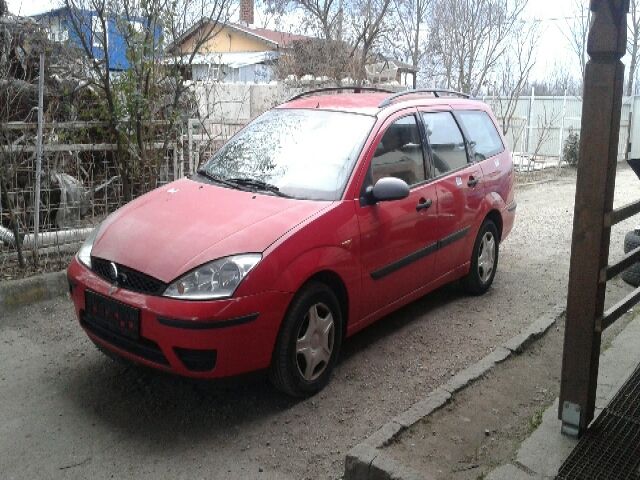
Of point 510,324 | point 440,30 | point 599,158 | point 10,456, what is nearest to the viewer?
point 599,158

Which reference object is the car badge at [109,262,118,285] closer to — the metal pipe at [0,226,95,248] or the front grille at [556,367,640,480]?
the front grille at [556,367,640,480]

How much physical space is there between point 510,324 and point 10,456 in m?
3.79

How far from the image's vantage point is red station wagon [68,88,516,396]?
3.41 m

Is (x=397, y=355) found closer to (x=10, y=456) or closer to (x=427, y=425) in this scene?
(x=427, y=425)

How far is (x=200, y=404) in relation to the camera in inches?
151

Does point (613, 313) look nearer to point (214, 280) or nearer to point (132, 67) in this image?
point (214, 280)

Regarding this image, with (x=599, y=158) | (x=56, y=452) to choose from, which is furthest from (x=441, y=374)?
(x=56, y=452)

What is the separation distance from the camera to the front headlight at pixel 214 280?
3.37 metres

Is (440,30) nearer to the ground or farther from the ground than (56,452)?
farther from the ground

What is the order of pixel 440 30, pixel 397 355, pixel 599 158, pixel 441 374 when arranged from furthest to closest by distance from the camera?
pixel 440 30 → pixel 397 355 → pixel 441 374 → pixel 599 158

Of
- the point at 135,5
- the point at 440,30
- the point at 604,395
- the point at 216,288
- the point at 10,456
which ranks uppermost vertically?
the point at 440,30

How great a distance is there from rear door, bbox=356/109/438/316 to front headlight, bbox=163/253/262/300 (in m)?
1.00

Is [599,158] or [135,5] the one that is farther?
[135,5]

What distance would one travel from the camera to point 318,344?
388 centimetres
